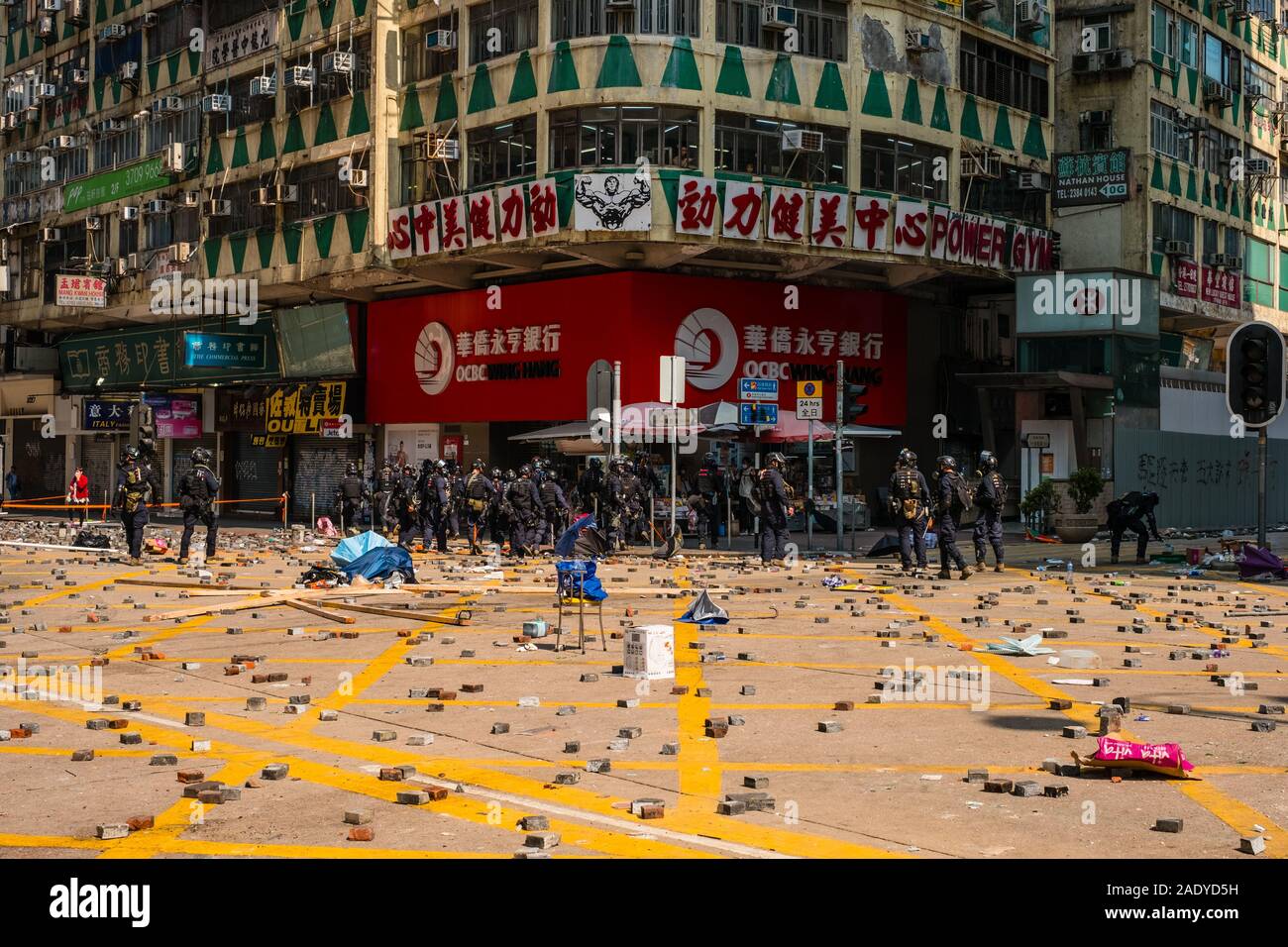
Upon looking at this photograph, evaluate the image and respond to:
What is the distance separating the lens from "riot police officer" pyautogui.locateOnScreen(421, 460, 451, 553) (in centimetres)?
2842

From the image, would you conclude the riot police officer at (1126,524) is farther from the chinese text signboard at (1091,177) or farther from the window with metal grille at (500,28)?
the window with metal grille at (500,28)

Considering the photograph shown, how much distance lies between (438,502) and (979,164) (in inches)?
691

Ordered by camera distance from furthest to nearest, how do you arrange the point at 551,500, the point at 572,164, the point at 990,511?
the point at 572,164
the point at 551,500
the point at 990,511

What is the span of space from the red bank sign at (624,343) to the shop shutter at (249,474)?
6965mm

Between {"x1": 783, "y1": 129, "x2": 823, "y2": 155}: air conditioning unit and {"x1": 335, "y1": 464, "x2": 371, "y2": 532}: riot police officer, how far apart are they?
493 inches

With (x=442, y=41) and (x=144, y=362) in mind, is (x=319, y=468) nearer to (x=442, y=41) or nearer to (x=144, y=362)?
(x=144, y=362)

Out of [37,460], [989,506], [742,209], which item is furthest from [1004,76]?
[37,460]

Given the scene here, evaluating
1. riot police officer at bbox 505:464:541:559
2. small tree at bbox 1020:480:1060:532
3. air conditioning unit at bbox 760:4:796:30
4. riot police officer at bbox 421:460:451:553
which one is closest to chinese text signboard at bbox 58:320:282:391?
riot police officer at bbox 421:460:451:553

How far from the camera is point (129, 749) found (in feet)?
27.6

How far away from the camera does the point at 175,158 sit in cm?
4469

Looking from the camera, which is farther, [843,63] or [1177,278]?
[1177,278]

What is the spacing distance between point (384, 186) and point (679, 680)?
2863cm
